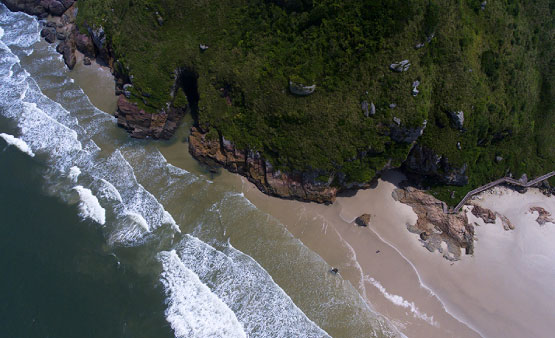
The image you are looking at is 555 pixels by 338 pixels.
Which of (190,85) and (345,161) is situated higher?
(190,85)

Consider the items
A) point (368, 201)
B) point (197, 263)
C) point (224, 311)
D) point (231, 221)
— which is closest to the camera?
point (224, 311)

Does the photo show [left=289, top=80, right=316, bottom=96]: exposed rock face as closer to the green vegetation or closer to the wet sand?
the green vegetation

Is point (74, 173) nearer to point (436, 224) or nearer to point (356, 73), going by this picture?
point (356, 73)

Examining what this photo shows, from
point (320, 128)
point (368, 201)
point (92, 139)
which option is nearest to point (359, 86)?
point (320, 128)

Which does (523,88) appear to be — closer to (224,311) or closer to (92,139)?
(224,311)

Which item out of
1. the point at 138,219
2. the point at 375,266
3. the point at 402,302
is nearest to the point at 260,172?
the point at 138,219
